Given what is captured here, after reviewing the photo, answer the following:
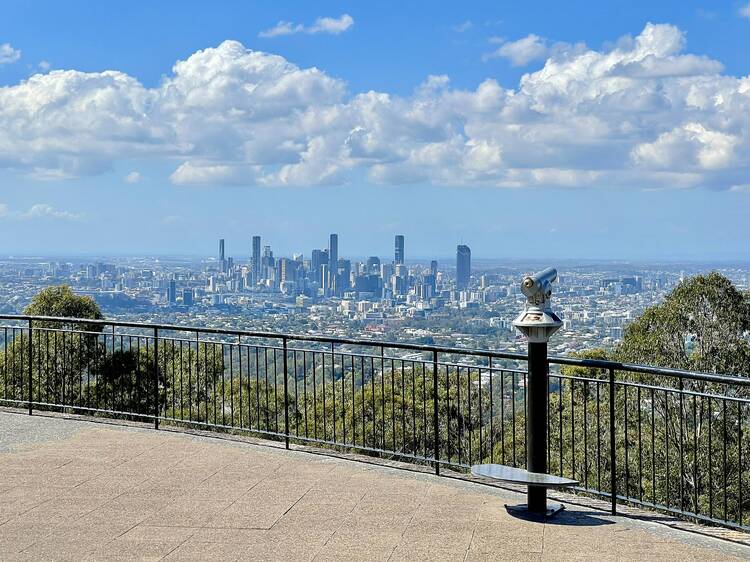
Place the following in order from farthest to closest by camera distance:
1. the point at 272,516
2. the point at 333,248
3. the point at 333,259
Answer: the point at 333,248, the point at 333,259, the point at 272,516

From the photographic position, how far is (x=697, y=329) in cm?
2983

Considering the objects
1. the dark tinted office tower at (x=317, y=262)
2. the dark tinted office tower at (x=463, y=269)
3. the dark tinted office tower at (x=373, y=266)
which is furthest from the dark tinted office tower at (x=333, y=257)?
the dark tinted office tower at (x=463, y=269)

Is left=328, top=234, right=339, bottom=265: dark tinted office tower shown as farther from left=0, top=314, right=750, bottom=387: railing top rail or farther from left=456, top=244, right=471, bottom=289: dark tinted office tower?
left=0, top=314, right=750, bottom=387: railing top rail

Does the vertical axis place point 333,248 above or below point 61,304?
above

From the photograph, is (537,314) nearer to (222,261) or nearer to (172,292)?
(172,292)

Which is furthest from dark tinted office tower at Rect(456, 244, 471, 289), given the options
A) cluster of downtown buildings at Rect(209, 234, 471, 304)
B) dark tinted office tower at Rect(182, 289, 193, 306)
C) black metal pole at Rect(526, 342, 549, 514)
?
black metal pole at Rect(526, 342, 549, 514)

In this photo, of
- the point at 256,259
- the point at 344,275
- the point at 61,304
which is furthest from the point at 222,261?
the point at 61,304

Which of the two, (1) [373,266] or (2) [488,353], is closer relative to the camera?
(2) [488,353]

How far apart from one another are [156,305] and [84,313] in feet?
188

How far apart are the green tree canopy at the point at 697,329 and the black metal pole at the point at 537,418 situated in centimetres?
2335

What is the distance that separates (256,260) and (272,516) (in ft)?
445

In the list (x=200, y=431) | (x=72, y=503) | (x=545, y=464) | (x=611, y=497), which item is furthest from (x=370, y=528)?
(x=200, y=431)

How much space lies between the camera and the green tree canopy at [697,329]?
29.4 meters

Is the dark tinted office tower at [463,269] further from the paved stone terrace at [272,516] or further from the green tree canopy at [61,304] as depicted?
the paved stone terrace at [272,516]
